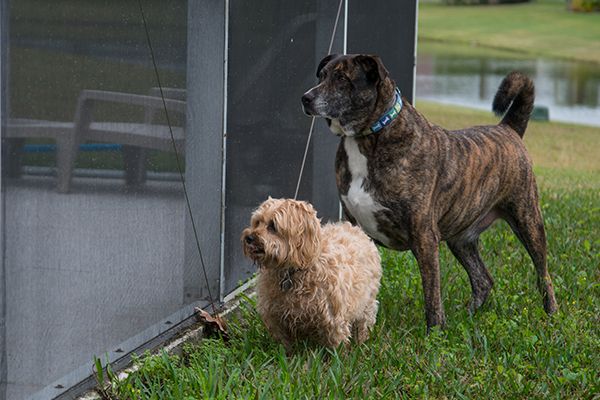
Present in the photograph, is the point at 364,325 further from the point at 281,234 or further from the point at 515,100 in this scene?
the point at 515,100

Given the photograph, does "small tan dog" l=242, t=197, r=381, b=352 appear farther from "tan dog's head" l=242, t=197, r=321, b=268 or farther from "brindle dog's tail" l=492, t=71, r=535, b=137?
"brindle dog's tail" l=492, t=71, r=535, b=137

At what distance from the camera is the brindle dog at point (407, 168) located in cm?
630

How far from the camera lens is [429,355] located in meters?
5.95

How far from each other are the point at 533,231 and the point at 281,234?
237cm

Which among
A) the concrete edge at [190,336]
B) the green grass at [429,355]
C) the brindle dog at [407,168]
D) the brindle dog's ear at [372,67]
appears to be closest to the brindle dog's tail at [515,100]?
the brindle dog at [407,168]

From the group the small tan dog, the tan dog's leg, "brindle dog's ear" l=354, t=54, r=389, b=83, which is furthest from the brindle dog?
the tan dog's leg

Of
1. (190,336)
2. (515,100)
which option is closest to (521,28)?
(515,100)

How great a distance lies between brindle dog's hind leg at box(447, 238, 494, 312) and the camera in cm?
731

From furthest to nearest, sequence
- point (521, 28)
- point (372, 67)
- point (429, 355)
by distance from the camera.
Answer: point (521, 28) → point (372, 67) → point (429, 355)

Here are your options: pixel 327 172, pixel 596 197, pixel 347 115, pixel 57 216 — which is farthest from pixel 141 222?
pixel 596 197

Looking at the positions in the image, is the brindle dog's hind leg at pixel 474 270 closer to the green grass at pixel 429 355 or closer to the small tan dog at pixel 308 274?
the green grass at pixel 429 355

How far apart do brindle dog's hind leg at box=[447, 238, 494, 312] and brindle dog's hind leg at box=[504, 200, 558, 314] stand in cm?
29

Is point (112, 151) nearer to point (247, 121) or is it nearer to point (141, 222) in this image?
point (141, 222)

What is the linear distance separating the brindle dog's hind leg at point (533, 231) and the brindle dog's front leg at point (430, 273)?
37.3 inches
